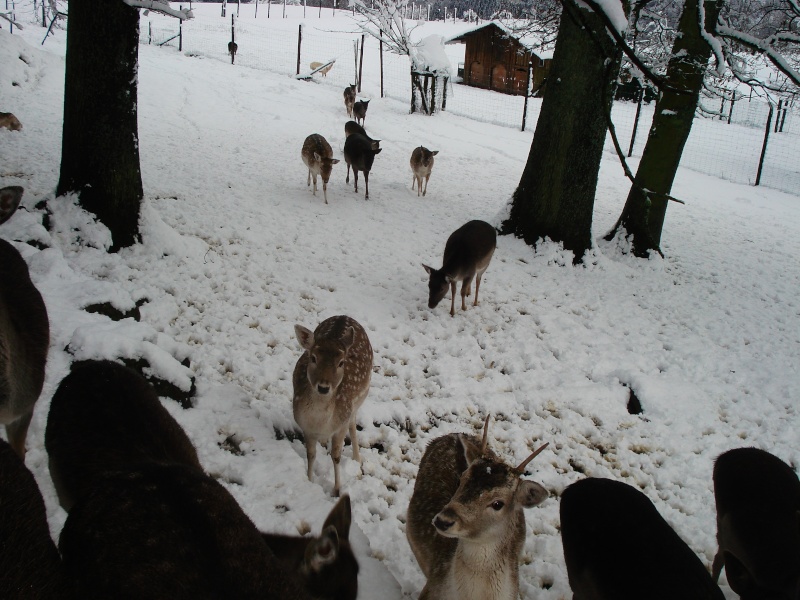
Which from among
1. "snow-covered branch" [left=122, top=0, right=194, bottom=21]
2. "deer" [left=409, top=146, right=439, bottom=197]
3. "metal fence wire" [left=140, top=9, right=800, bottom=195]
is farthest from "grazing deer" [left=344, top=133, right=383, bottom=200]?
"metal fence wire" [left=140, top=9, right=800, bottom=195]

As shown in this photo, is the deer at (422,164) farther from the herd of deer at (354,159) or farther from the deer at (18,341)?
the deer at (18,341)

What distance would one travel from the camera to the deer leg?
346cm

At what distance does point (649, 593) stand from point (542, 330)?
14.7ft

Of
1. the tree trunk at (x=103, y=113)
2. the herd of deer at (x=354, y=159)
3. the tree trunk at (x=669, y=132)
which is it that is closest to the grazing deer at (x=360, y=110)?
the herd of deer at (x=354, y=159)

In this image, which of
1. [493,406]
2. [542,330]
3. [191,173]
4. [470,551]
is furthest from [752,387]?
[191,173]

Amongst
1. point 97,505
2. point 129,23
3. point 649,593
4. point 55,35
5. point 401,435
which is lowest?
point 401,435

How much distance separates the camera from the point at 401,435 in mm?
5105

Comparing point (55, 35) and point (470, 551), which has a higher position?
point (55, 35)

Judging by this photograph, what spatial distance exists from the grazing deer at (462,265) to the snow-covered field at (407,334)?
0.32 meters

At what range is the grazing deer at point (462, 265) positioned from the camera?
7434mm

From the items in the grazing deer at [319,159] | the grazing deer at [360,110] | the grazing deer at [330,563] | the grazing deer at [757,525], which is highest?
the grazing deer at [360,110]

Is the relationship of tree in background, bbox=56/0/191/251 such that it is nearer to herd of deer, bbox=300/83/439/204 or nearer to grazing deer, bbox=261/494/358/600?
herd of deer, bbox=300/83/439/204

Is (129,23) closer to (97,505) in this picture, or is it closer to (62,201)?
(62,201)

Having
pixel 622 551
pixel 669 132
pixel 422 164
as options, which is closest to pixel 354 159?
pixel 422 164
